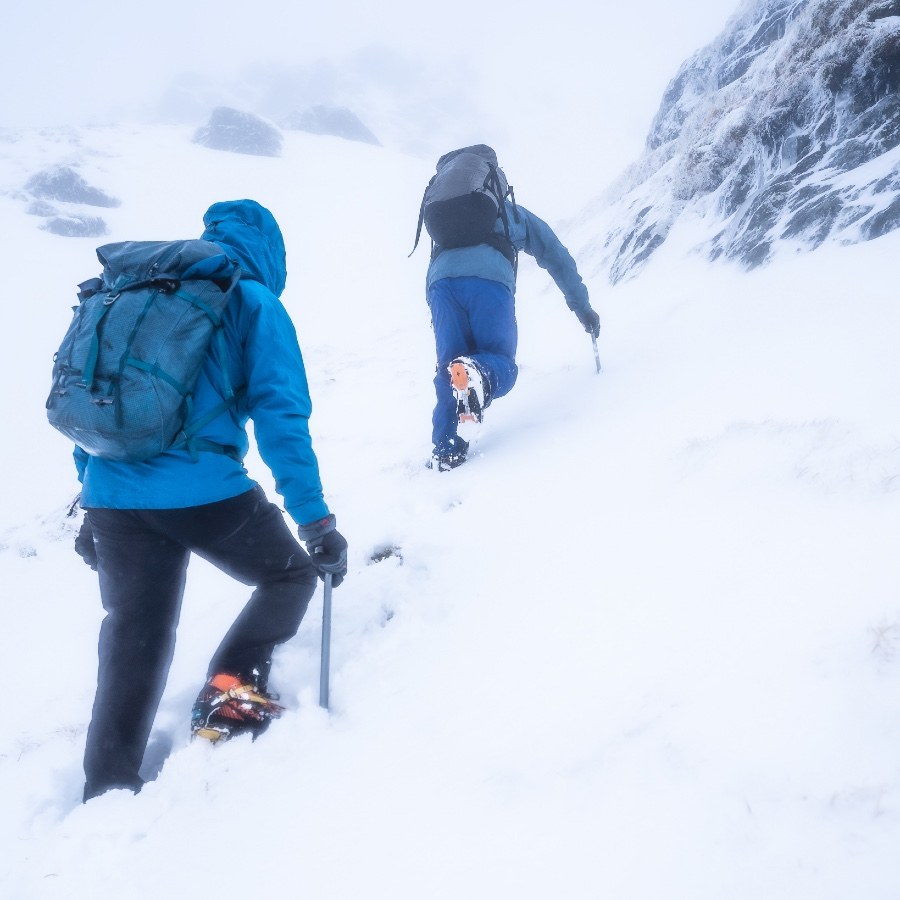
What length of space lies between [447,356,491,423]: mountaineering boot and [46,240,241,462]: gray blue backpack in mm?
2169

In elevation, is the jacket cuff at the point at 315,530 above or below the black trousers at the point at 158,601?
above

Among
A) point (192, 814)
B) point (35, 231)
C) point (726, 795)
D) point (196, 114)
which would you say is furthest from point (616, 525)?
point (196, 114)

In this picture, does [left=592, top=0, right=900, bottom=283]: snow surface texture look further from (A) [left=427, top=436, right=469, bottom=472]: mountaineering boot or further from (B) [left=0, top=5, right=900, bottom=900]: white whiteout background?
(A) [left=427, top=436, right=469, bottom=472]: mountaineering boot

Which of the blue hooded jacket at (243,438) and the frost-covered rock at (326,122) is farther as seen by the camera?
the frost-covered rock at (326,122)

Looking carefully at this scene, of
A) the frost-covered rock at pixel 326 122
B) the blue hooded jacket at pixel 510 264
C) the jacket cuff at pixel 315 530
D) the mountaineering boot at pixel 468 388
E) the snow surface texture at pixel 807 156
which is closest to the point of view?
the jacket cuff at pixel 315 530

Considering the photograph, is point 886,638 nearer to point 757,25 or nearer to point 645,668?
point 645,668

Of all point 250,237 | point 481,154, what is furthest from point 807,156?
point 250,237

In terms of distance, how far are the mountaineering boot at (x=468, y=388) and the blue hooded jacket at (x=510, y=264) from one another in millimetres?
961

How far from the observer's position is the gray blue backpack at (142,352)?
2.00 meters

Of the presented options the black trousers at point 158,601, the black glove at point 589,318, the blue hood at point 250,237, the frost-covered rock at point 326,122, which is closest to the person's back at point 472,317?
the black glove at point 589,318

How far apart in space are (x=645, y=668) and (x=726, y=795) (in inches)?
17.9

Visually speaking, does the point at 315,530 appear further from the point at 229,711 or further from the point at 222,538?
the point at 229,711

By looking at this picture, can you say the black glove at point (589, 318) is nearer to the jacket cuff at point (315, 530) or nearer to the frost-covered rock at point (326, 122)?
the jacket cuff at point (315, 530)

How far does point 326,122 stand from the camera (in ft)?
331
